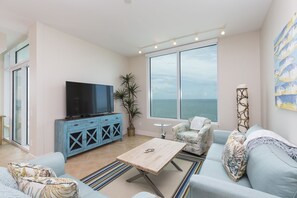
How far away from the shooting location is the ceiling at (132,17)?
7.61 ft

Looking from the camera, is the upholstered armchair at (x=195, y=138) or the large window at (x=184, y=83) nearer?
the upholstered armchair at (x=195, y=138)

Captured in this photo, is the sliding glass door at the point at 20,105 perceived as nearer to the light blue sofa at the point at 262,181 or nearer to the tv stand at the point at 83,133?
the tv stand at the point at 83,133

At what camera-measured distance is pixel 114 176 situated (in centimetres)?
232

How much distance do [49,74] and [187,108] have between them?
3635 millimetres

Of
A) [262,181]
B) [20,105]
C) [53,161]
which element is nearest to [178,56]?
[262,181]

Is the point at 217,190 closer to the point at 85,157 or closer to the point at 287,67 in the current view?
the point at 287,67

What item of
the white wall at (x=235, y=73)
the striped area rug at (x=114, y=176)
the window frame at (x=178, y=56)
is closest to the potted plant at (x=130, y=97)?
the window frame at (x=178, y=56)

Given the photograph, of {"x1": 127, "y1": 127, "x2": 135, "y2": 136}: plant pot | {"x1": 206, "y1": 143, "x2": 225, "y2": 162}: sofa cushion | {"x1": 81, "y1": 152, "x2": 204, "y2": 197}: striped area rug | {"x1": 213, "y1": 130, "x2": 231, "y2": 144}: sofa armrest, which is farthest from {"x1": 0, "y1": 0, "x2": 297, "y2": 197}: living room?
{"x1": 127, "y1": 127, "x2": 135, "y2": 136}: plant pot

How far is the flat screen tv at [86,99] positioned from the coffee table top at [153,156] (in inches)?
72.3

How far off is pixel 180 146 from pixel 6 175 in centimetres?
216

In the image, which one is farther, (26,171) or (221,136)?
(221,136)

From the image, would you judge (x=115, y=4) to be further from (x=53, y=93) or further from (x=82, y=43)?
(x=53, y=93)

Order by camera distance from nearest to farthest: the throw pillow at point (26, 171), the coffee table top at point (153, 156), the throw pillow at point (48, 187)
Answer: the throw pillow at point (48, 187), the throw pillow at point (26, 171), the coffee table top at point (153, 156)

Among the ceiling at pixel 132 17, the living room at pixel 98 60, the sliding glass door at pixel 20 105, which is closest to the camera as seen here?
the ceiling at pixel 132 17
